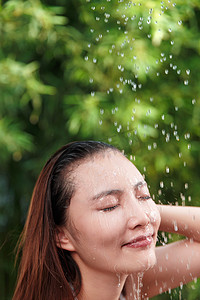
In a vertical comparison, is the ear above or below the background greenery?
above

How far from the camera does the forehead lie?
4.48 feet

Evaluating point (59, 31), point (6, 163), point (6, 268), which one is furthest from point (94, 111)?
point (6, 268)

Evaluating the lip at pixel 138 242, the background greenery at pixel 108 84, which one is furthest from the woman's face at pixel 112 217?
the background greenery at pixel 108 84

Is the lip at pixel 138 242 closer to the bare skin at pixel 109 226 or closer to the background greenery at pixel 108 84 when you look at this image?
the bare skin at pixel 109 226

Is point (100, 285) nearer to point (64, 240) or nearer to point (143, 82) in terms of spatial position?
point (64, 240)

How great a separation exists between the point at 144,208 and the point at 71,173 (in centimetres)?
22

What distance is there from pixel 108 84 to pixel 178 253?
1.82 m

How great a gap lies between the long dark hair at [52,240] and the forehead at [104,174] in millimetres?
26

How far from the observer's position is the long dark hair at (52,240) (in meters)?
→ 1.46

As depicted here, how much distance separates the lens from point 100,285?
147 centimetres

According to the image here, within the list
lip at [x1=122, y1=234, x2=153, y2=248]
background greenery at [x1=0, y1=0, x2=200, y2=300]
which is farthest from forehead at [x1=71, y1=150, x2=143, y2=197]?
background greenery at [x1=0, y1=0, x2=200, y2=300]

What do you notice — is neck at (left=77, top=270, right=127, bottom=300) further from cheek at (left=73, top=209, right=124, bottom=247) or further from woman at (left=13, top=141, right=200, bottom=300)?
cheek at (left=73, top=209, right=124, bottom=247)

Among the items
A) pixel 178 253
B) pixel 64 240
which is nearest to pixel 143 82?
pixel 178 253

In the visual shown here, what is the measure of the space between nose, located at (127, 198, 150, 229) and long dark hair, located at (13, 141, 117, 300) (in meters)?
0.18
